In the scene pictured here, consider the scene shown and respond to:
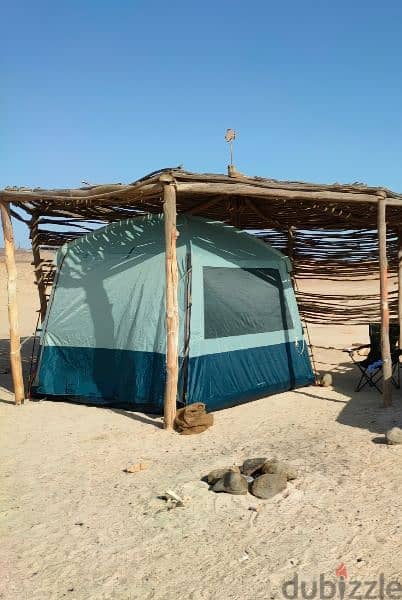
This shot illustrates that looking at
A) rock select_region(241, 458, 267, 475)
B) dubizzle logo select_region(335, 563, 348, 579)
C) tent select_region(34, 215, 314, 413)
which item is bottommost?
dubizzle logo select_region(335, 563, 348, 579)

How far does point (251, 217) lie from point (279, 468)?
15.0ft

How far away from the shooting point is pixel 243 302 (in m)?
6.55

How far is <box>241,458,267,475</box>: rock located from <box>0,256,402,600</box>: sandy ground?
31 cm

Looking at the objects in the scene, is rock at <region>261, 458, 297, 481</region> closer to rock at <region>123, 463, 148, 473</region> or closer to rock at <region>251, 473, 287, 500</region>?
rock at <region>251, 473, 287, 500</region>

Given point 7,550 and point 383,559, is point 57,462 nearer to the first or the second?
point 7,550

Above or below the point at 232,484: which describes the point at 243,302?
above

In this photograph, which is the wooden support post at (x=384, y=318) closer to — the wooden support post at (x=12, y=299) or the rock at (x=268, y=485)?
the rock at (x=268, y=485)

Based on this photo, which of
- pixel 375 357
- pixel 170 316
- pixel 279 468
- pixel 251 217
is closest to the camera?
pixel 279 468

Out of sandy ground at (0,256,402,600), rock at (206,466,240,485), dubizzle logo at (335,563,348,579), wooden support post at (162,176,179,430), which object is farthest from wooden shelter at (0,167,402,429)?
dubizzle logo at (335,563,348,579)

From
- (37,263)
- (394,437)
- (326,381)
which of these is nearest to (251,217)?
(326,381)

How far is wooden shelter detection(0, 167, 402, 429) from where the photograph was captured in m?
5.37

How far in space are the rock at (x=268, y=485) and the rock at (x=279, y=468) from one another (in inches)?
3.0

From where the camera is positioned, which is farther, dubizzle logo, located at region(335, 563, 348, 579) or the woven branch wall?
the woven branch wall

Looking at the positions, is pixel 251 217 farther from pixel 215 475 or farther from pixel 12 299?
pixel 215 475
